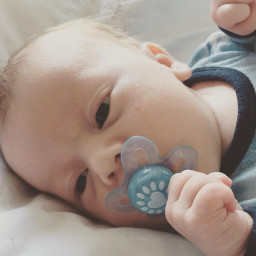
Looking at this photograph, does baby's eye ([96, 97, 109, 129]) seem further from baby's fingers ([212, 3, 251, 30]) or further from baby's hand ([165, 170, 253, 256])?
baby's fingers ([212, 3, 251, 30])

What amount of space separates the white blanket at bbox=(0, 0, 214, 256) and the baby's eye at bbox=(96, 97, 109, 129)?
21 cm

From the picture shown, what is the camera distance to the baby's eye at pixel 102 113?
2.75 feet

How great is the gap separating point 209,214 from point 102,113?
0.34m

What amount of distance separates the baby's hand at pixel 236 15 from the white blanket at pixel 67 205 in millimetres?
429

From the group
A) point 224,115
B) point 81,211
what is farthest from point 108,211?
point 224,115

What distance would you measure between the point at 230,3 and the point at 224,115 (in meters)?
0.32

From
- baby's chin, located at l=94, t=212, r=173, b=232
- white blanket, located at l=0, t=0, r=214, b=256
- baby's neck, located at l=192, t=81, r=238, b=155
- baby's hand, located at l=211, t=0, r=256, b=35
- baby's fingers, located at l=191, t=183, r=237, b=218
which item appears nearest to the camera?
baby's fingers, located at l=191, t=183, r=237, b=218

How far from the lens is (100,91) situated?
2.73 feet

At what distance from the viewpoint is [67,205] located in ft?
2.98

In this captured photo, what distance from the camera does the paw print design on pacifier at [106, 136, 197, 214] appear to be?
29.0 inches

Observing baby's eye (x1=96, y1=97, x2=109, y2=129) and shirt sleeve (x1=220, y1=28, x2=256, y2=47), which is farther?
shirt sleeve (x1=220, y1=28, x2=256, y2=47)

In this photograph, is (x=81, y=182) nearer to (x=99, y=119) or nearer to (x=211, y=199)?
(x=99, y=119)

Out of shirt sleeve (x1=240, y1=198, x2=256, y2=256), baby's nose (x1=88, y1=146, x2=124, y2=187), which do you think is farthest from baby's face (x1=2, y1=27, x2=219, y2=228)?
shirt sleeve (x1=240, y1=198, x2=256, y2=256)

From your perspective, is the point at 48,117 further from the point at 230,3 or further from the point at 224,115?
the point at 230,3
